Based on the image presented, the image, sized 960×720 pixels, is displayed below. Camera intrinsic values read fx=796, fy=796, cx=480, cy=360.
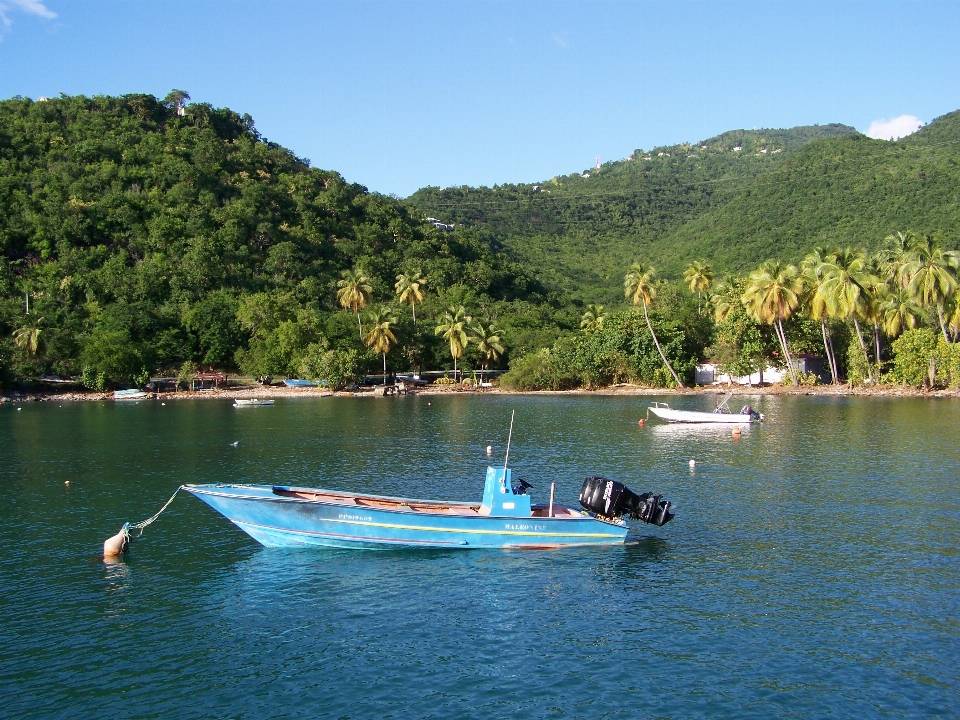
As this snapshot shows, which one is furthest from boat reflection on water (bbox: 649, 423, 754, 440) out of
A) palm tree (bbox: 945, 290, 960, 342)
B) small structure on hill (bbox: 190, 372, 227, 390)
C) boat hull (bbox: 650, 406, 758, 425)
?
small structure on hill (bbox: 190, 372, 227, 390)

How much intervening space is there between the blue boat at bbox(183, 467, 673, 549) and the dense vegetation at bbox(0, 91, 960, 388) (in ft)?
209

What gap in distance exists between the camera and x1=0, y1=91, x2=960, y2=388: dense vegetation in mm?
88375

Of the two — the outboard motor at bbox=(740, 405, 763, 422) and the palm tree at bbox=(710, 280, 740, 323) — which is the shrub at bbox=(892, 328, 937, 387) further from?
the outboard motor at bbox=(740, 405, 763, 422)

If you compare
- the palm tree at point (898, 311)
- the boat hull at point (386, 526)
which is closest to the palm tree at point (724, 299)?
the palm tree at point (898, 311)

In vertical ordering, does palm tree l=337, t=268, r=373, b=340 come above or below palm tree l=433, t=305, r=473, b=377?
above

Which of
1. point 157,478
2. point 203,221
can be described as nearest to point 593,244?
point 203,221

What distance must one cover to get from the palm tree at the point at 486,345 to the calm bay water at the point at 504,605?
6246 centimetres

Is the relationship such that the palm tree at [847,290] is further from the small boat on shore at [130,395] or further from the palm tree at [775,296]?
the small boat on shore at [130,395]

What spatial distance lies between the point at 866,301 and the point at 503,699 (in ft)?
251

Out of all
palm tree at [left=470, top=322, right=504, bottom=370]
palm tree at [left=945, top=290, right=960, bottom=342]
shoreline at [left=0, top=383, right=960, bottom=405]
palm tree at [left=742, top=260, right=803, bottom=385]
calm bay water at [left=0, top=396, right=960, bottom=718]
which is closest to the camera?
calm bay water at [left=0, top=396, right=960, bottom=718]

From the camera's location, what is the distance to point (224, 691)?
16.6 m

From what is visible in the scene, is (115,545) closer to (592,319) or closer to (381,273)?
(592,319)

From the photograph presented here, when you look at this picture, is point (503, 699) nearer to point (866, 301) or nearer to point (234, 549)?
point (234, 549)

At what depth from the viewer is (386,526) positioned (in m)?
25.0
